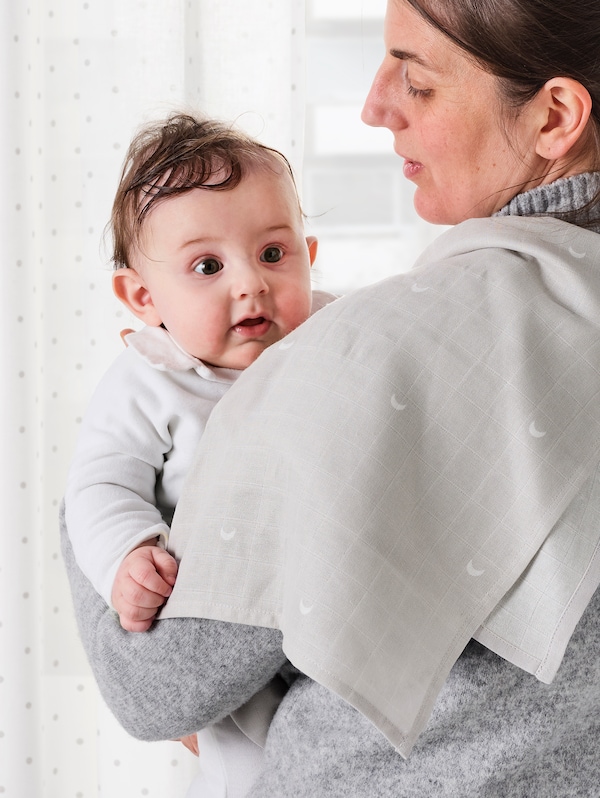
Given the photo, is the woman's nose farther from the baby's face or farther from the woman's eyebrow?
the baby's face

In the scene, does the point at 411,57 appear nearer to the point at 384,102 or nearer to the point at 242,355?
the point at 384,102

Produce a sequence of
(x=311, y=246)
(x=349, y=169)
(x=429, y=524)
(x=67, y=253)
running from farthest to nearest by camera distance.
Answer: (x=349, y=169) → (x=67, y=253) → (x=311, y=246) → (x=429, y=524)

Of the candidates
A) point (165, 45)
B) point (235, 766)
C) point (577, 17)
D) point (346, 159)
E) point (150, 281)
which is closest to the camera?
point (577, 17)

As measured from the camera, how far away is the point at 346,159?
2109 mm

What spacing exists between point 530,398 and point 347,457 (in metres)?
0.15

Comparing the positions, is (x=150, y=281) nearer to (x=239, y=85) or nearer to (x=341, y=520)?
(x=341, y=520)

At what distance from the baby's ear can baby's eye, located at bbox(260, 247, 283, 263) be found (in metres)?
0.17

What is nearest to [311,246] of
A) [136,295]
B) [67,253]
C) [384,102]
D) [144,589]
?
[136,295]

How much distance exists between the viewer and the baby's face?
41.2 inches

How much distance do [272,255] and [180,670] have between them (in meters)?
0.57

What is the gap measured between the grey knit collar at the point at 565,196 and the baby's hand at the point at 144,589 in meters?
0.49

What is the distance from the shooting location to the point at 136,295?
3.78ft

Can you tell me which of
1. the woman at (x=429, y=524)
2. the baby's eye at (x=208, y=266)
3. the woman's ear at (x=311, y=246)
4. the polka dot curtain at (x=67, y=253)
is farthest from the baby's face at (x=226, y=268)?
the polka dot curtain at (x=67, y=253)

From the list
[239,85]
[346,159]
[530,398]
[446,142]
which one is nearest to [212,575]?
[530,398]
